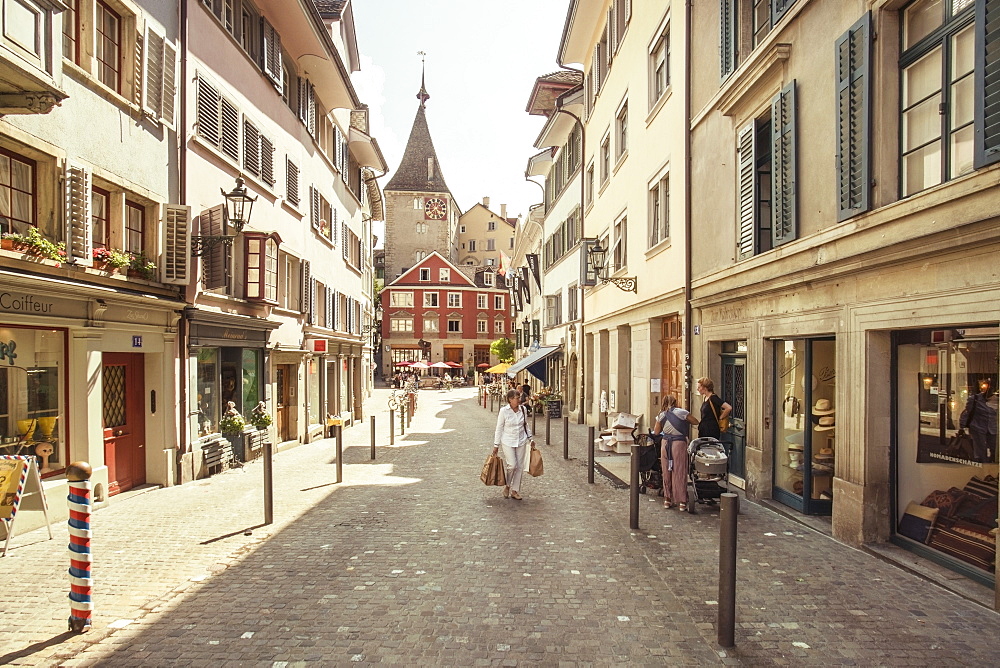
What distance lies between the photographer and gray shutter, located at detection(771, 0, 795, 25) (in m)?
8.95

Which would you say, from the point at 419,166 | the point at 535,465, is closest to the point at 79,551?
the point at 535,465

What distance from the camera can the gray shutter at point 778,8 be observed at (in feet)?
29.3

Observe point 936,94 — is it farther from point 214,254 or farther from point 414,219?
point 414,219

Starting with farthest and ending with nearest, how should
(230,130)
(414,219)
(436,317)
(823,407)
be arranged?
(414,219) → (436,317) → (230,130) → (823,407)

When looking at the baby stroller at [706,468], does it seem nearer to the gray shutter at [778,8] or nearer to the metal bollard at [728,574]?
the metal bollard at [728,574]

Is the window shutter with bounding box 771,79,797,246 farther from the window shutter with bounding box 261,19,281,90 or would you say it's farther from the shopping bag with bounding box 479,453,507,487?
the window shutter with bounding box 261,19,281,90

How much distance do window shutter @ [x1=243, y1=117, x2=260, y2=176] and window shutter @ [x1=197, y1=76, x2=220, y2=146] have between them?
162cm

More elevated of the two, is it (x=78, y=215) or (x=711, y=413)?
(x=78, y=215)

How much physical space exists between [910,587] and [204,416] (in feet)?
40.4

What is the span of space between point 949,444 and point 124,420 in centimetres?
1157

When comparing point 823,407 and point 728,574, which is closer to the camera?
point 728,574

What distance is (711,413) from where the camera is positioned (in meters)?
9.63

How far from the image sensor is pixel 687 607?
5578 mm

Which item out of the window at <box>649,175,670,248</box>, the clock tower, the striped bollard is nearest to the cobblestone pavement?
the striped bollard
